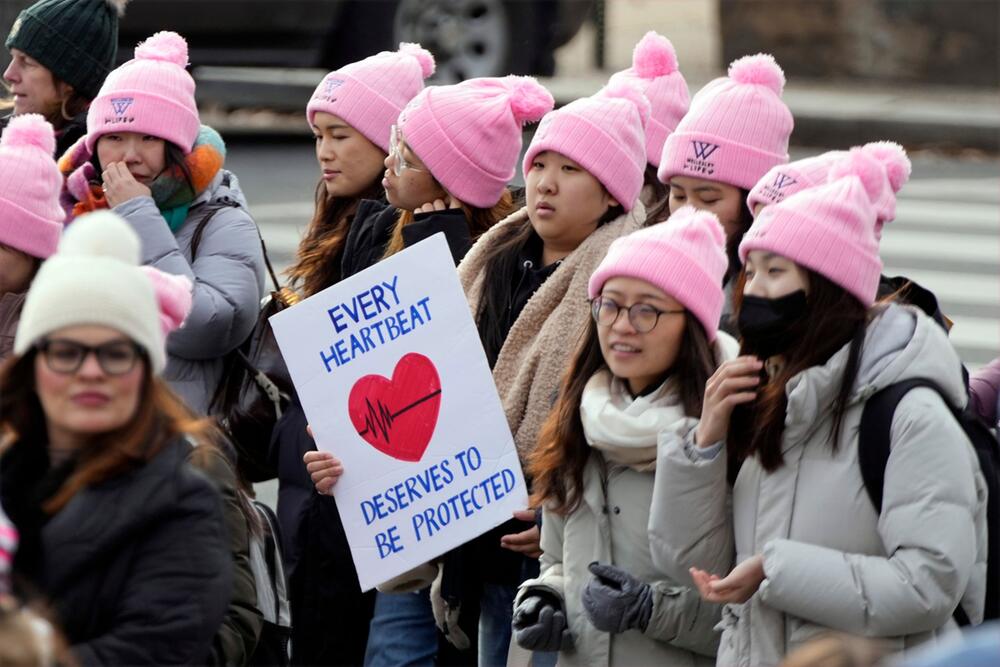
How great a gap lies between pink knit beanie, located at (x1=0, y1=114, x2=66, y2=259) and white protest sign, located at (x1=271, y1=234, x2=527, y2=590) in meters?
0.61

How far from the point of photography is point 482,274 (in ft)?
17.3

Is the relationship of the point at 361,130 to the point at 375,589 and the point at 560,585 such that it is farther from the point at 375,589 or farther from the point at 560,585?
the point at 560,585

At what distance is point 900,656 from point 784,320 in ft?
2.32

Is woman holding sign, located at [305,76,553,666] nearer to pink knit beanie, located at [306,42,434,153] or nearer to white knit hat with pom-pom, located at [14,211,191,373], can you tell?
pink knit beanie, located at [306,42,434,153]

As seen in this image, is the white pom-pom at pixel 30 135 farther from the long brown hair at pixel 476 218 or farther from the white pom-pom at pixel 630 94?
the white pom-pom at pixel 630 94

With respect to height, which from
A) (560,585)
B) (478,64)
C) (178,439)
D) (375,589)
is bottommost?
(478,64)

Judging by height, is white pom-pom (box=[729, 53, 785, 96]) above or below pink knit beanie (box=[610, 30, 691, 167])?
above

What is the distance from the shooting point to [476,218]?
568cm

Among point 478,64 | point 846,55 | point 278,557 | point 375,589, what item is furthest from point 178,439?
point 846,55

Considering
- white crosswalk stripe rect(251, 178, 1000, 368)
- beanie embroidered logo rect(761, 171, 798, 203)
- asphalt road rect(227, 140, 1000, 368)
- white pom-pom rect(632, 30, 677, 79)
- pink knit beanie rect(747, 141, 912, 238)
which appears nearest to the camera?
pink knit beanie rect(747, 141, 912, 238)

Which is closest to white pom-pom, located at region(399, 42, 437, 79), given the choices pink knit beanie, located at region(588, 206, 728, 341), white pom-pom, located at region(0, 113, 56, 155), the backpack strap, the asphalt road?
white pom-pom, located at region(0, 113, 56, 155)

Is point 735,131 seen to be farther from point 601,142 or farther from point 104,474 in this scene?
point 104,474

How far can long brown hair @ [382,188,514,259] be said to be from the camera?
5523mm

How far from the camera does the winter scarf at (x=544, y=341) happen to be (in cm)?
500
